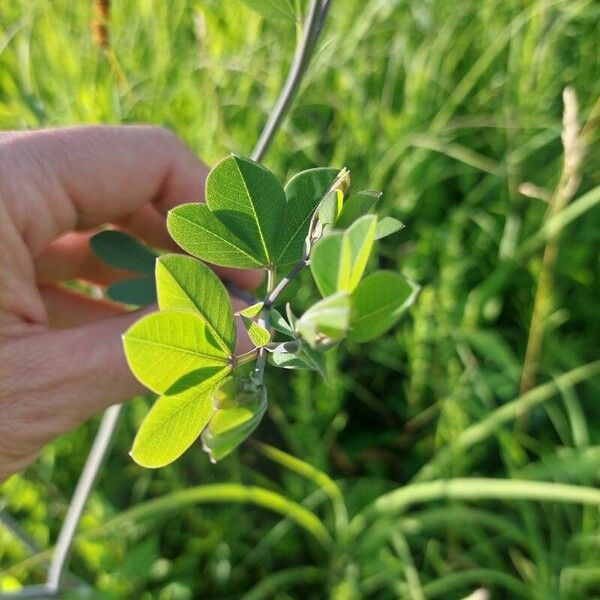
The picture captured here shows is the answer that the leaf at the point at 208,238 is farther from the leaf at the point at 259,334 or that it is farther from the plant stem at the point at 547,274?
the plant stem at the point at 547,274

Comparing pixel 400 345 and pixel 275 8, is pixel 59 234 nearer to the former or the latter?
pixel 275 8

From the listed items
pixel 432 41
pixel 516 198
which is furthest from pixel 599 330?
pixel 432 41

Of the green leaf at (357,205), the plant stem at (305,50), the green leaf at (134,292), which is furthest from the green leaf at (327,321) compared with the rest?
the green leaf at (134,292)

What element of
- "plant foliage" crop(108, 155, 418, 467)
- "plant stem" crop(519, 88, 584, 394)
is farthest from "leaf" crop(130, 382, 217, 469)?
"plant stem" crop(519, 88, 584, 394)

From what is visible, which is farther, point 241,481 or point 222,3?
point 222,3

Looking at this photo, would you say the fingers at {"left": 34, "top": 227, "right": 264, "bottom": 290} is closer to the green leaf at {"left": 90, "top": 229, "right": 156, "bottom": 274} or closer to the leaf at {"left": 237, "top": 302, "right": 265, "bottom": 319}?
the green leaf at {"left": 90, "top": 229, "right": 156, "bottom": 274}

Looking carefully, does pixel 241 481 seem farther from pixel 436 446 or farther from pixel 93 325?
pixel 93 325
